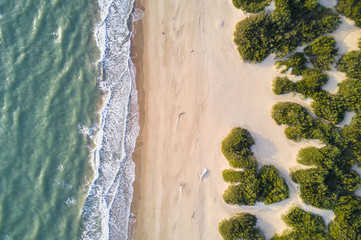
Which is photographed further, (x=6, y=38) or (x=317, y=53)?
(x=6, y=38)

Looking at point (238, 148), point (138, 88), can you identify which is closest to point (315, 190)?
point (238, 148)

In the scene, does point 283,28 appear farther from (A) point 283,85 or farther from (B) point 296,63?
(A) point 283,85

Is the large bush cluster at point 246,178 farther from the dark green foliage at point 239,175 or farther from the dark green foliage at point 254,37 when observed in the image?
the dark green foliage at point 254,37

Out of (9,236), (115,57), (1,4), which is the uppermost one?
(1,4)

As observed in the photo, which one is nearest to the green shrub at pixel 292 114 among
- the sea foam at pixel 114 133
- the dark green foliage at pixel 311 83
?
the dark green foliage at pixel 311 83

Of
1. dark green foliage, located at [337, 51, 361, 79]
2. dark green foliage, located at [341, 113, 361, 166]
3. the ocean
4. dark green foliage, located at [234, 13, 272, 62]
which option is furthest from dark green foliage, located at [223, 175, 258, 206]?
dark green foliage, located at [337, 51, 361, 79]

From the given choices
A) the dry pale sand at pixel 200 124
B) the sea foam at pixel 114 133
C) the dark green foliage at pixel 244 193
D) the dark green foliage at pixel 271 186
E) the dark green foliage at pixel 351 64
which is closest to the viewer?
the dark green foliage at pixel 351 64

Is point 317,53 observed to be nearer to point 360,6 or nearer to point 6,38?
point 360,6

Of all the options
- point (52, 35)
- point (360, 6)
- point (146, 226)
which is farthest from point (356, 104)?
point (52, 35)
